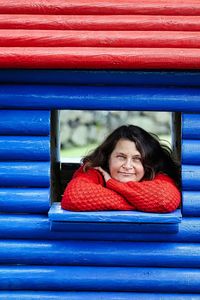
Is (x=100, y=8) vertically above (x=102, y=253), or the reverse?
(x=100, y=8)

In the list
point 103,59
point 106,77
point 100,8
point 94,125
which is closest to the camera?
point 103,59

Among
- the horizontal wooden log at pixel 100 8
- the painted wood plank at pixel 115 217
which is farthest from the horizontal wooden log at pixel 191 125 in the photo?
the horizontal wooden log at pixel 100 8

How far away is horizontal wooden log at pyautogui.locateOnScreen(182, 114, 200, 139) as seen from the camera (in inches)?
195

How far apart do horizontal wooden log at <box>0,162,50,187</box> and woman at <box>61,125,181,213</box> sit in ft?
0.69

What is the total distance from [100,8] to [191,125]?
1147 millimetres

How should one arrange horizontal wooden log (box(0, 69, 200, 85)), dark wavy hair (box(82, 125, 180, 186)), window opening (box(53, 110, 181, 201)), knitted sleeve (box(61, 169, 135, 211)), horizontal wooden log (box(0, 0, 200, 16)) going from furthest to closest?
window opening (box(53, 110, 181, 201)) → dark wavy hair (box(82, 125, 180, 186)) → horizontal wooden log (box(0, 0, 200, 16)) → horizontal wooden log (box(0, 69, 200, 85)) → knitted sleeve (box(61, 169, 135, 211))

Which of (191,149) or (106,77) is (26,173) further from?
(191,149)

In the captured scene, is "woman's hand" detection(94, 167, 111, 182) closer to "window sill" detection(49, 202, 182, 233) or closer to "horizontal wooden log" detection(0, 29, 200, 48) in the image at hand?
"window sill" detection(49, 202, 182, 233)

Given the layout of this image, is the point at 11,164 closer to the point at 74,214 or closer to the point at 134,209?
the point at 74,214

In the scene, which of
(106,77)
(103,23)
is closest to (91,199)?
→ (106,77)

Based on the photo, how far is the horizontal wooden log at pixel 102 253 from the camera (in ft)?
16.4

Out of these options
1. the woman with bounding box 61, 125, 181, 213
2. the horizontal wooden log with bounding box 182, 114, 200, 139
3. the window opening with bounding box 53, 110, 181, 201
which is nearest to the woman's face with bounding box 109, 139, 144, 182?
the woman with bounding box 61, 125, 181, 213

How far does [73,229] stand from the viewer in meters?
5.00

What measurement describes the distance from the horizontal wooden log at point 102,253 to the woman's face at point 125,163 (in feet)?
1.71
